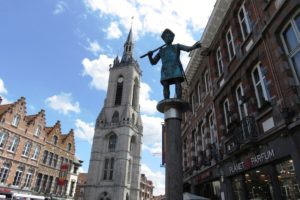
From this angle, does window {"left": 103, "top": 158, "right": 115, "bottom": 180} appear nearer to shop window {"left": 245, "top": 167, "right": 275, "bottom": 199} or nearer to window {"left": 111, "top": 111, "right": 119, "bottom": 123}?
window {"left": 111, "top": 111, "right": 119, "bottom": 123}

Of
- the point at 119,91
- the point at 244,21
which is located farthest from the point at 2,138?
the point at 119,91

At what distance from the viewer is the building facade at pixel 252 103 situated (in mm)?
7297

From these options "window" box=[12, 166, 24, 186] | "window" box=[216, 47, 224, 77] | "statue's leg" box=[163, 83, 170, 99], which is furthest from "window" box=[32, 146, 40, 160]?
"statue's leg" box=[163, 83, 170, 99]

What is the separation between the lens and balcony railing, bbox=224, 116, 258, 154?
876cm

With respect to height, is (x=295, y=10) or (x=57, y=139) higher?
(x=57, y=139)

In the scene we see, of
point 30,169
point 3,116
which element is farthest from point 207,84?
point 30,169

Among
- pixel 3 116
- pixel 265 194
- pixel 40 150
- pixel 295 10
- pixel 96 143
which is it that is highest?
pixel 96 143

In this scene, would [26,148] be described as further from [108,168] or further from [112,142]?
[112,142]

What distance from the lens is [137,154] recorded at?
57.4 metres

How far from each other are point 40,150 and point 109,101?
29294mm

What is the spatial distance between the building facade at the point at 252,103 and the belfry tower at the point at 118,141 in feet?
123

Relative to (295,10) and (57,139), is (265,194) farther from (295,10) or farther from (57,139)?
(57,139)

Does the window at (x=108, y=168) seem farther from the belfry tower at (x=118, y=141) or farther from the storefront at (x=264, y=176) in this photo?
the storefront at (x=264, y=176)

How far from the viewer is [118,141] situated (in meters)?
53.9
